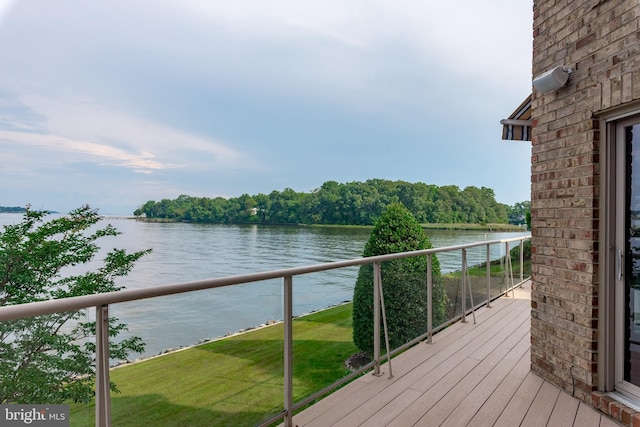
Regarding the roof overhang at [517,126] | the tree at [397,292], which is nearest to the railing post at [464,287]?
the tree at [397,292]

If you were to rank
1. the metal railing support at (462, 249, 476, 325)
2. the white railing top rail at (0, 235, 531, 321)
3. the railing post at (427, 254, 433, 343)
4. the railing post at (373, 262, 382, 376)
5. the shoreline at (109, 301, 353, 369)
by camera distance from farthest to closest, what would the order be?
the metal railing support at (462, 249, 476, 325) → the railing post at (427, 254, 433, 343) → the railing post at (373, 262, 382, 376) → the shoreline at (109, 301, 353, 369) → the white railing top rail at (0, 235, 531, 321)

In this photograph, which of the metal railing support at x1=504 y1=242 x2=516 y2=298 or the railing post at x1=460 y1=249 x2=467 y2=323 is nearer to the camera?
the railing post at x1=460 y1=249 x2=467 y2=323

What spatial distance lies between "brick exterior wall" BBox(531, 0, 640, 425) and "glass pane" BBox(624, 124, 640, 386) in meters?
0.17

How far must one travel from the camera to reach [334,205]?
37969mm

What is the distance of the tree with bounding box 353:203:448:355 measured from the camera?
3.35 metres

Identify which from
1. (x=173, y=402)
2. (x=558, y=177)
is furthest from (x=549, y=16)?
(x=173, y=402)

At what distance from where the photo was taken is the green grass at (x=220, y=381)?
5.75 feet

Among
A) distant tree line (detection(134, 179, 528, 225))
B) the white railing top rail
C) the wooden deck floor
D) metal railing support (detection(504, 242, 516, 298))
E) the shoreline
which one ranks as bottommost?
the wooden deck floor

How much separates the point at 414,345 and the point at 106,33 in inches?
1890

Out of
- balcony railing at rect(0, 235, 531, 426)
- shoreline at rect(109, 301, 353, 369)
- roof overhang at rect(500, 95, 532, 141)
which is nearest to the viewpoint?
balcony railing at rect(0, 235, 531, 426)

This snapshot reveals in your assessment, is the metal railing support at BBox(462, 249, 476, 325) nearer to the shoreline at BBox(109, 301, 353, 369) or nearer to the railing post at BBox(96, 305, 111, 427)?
the shoreline at BBox(109, 301, 353, 369)

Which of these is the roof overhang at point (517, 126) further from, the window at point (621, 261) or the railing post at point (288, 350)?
the railing post at point (288, 350)

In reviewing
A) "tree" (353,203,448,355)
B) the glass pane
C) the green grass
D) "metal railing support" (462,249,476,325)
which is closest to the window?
the glass pane

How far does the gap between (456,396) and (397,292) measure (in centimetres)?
101
